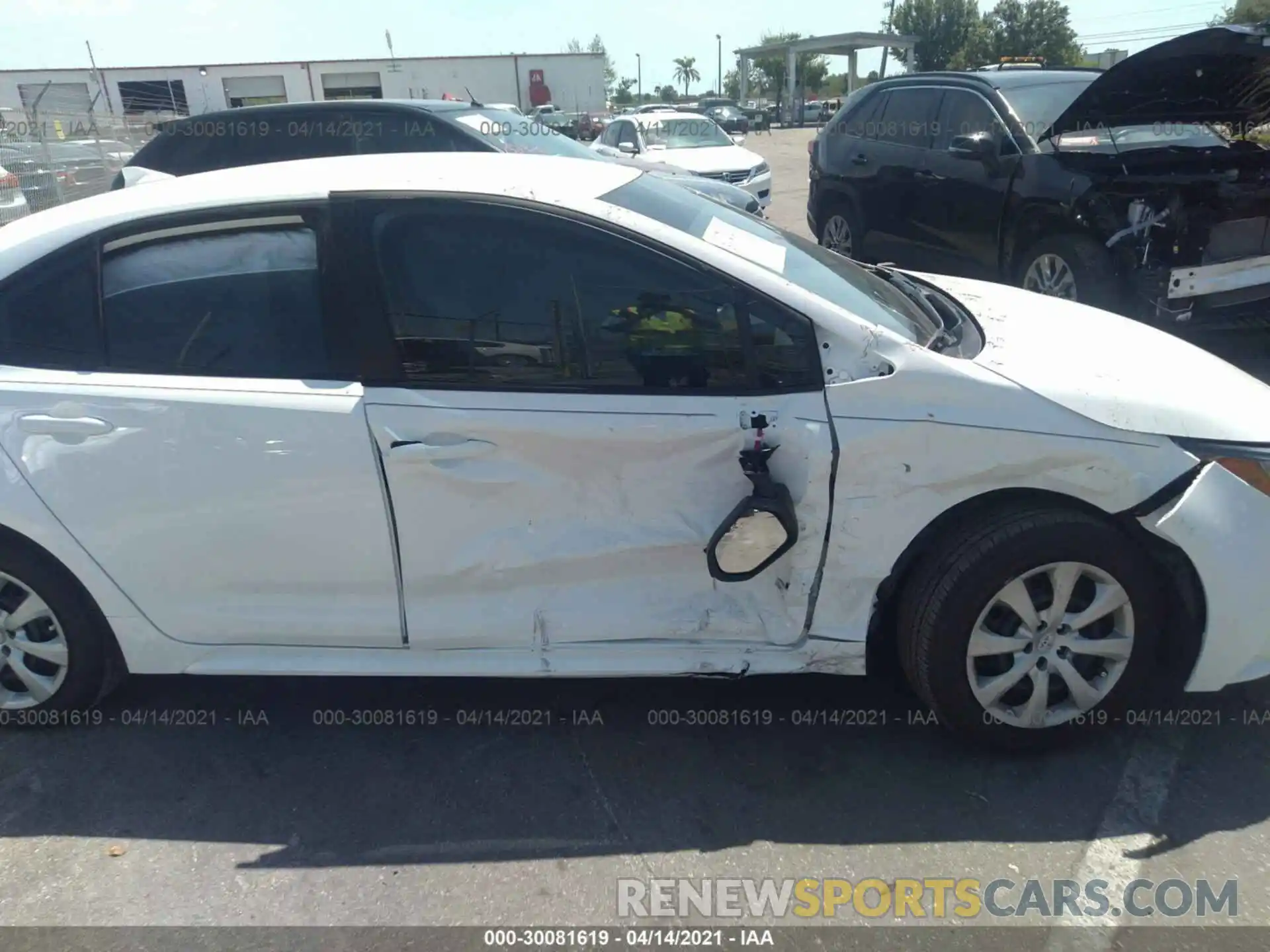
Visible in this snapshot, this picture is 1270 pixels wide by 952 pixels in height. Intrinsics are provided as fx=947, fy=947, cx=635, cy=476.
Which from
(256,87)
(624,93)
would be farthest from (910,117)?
(624,93)

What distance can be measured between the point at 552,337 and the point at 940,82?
6.09m

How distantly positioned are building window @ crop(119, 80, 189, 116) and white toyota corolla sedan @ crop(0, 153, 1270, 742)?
52778mm

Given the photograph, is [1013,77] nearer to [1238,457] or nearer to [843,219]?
[843,219]

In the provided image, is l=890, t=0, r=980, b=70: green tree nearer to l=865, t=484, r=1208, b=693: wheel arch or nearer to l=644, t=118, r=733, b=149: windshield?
l=644, t=118, r=733, b=149: windshield

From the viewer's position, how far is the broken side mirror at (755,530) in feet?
8.21

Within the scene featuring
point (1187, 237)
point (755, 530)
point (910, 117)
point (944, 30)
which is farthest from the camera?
point (944, 30)

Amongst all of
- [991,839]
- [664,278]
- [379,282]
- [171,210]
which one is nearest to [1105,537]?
[991,839]

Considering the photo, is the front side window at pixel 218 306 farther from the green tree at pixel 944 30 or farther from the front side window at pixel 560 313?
the green tree at pixel 944 30

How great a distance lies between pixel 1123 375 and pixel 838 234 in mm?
6354

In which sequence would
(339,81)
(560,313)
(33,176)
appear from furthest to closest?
(339,81)
(33,176)
(560,313)

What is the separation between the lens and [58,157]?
13.4 m

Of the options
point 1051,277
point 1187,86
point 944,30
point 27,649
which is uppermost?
point 944,30

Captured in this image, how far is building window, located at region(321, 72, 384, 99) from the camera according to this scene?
52.9 meters

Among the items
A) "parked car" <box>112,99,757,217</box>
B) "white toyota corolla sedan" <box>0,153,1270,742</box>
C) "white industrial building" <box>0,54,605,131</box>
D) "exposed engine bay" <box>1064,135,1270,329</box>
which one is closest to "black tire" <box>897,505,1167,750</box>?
"white toyota corolla sedan" <box>0,153,1270,742</box>
